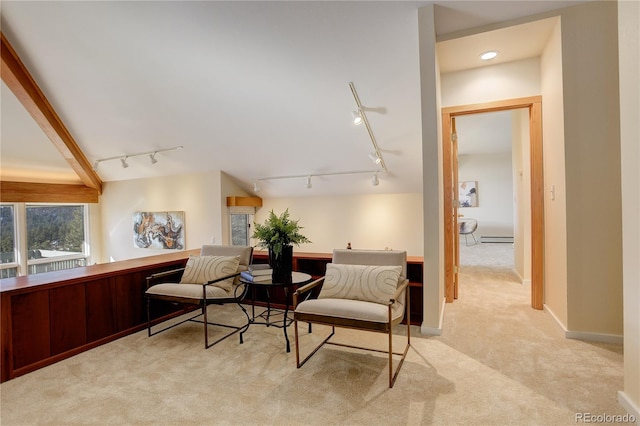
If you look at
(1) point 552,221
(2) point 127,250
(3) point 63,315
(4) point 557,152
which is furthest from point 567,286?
(2) point 127,250

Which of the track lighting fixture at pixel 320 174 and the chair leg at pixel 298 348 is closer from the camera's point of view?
the chair leg at pixel 298 348

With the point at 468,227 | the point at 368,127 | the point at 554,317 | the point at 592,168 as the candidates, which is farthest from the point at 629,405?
the point at 468,227

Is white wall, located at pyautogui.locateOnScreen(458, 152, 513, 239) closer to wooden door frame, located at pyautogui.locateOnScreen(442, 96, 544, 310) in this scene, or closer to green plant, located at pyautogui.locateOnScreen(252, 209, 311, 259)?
wooden door frame, located at pyautogui.locateOnScreen(442, 96, 544, 310)

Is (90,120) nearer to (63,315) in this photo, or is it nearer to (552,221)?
(63,315)

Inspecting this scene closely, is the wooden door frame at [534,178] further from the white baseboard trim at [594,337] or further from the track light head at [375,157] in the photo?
the track light head at [375,157]

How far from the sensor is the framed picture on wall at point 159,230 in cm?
632

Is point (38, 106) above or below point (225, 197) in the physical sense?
above

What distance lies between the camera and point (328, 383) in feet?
7.00

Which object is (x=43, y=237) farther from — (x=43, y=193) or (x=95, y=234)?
(x=95, y=234)

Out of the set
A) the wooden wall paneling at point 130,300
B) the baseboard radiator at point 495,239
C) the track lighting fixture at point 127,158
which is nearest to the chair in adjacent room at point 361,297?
the wooden wall paneling at point 130,300

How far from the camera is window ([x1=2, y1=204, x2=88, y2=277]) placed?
586cm

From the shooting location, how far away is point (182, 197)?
626 centimetres

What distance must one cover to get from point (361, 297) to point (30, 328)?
2.57 meters

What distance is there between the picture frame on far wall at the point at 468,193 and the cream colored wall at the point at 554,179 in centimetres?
713
